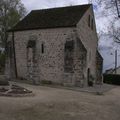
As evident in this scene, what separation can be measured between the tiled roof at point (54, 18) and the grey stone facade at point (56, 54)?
510mm

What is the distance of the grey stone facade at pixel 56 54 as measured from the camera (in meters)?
33.5

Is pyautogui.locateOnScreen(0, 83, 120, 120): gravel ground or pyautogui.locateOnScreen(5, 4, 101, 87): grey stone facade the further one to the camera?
pyautogui.locateOnScreen(5, 4, 101, 87): grey stone facade

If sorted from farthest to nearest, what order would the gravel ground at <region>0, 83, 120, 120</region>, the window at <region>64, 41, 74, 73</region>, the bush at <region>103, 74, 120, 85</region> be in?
the bush at <region>103, 74, 120, 85</region> < the window at <region>64, 41, 74, 73</region> < the gravel ground at <region>0, 83, 120, 120</region>

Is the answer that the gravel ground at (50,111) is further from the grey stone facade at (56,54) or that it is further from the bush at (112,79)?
the bush at (112,79)

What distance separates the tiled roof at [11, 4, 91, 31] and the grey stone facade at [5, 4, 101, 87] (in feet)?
1.67

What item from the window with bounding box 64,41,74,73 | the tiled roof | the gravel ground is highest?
the tiled roof

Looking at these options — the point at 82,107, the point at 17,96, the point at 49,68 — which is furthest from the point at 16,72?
the point at 82,107

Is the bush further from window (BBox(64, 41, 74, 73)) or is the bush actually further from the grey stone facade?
window (BBox(64, 41, 74, 73))

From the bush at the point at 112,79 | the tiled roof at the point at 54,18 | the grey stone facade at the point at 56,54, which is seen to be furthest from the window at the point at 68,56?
the bush at the point at 112,79

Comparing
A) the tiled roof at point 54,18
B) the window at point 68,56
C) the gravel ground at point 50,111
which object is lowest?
the gravel ground at point 50,111

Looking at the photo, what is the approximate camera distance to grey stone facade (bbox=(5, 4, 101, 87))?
110ft

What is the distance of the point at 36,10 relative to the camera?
4103 centimetres

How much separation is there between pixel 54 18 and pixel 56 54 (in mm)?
4675

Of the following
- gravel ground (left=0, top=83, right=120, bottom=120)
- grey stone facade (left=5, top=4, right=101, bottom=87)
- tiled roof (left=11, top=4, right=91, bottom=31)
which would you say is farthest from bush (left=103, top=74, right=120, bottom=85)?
gravel ground (left=0, top=83, right=120, bottom=120)
